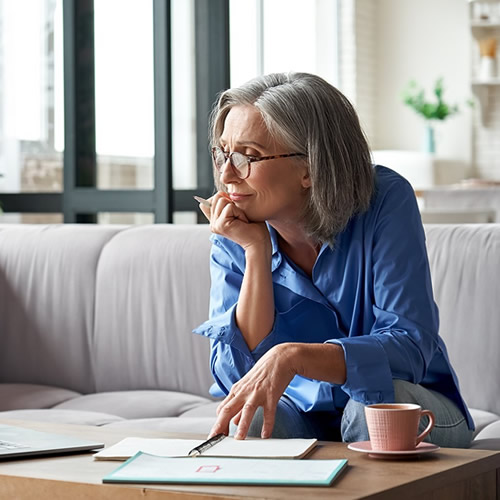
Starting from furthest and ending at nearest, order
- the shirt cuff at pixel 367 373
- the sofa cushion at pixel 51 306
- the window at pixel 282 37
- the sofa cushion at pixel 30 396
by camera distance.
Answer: the window at pixel 282 37 < the sofa cushion at pixel 51 306 < the sofa cushion at pixel 30 396 < the shirt cuff at pixel 367 373

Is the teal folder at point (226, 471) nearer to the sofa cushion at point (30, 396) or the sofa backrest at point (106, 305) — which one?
the sofa backrest at point (106, 305)

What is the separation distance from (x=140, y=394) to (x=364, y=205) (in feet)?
3.98

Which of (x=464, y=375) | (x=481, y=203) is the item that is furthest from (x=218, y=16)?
(x=464, y=375)

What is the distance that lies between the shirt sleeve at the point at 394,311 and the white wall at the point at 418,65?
663 cm

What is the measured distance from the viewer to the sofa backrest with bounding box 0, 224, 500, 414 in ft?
9.12

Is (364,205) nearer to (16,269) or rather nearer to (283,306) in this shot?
(283,306)

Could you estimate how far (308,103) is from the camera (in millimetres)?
1731

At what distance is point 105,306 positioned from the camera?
9.56ft

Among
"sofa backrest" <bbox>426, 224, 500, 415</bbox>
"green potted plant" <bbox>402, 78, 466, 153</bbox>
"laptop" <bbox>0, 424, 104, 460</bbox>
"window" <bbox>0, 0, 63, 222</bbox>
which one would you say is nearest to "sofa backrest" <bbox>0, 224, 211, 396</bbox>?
"sofa backrest" <bbox>426, 224, 500, 415</bbox>

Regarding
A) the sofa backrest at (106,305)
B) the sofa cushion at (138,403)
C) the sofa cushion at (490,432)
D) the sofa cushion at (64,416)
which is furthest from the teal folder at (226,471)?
the sofa backrest at (106,305)

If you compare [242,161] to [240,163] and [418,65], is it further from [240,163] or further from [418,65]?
[418,65]

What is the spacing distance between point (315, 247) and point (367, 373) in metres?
0.36

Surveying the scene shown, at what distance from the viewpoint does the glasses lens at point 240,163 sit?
68.1 inches

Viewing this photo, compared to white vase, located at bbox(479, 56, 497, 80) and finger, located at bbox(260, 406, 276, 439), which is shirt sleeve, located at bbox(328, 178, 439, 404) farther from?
white vase, located at bbox(479, 56, 497, 80)
